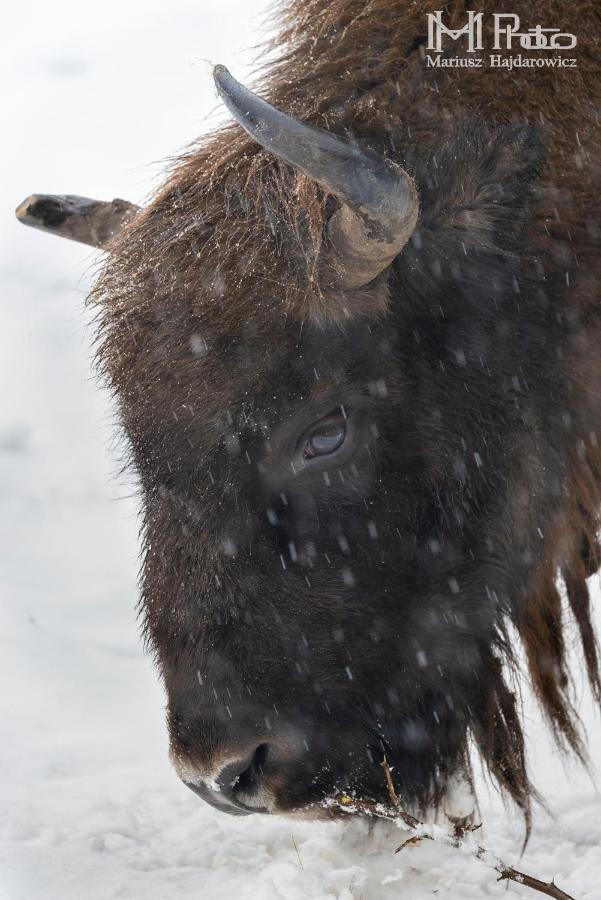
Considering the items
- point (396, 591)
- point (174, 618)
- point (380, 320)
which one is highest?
point (380, 320)

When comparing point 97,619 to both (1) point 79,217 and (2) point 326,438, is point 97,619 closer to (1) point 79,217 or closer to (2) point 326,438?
(1) point 79,217

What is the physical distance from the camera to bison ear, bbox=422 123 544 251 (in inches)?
113

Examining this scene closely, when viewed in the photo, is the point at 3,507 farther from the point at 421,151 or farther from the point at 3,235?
the point at 421,151

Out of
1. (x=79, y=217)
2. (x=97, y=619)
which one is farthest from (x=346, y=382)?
(x=97, y=619)

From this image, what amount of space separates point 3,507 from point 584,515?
4175 mm

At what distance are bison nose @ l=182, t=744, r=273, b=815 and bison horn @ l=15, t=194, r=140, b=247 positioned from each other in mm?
1768

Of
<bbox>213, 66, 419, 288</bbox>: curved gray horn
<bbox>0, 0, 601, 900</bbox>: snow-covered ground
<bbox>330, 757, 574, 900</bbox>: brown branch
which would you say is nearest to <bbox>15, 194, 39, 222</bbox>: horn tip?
<bbox>0, 0, 601, 900</bbox>: snow-covered ground

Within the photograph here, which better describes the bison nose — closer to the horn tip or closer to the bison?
the bison

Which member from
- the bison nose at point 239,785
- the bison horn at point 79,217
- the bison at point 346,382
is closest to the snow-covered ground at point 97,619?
the bison horn at point 79,217

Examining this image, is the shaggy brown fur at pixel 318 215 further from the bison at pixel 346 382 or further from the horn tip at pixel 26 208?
the horn tip at pixel 26 208

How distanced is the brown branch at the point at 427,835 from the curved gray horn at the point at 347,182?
1416 millimetres

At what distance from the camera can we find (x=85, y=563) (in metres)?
6.29

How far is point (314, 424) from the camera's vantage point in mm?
2850

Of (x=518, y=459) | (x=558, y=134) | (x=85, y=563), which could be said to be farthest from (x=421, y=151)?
(x=85, y=563)
